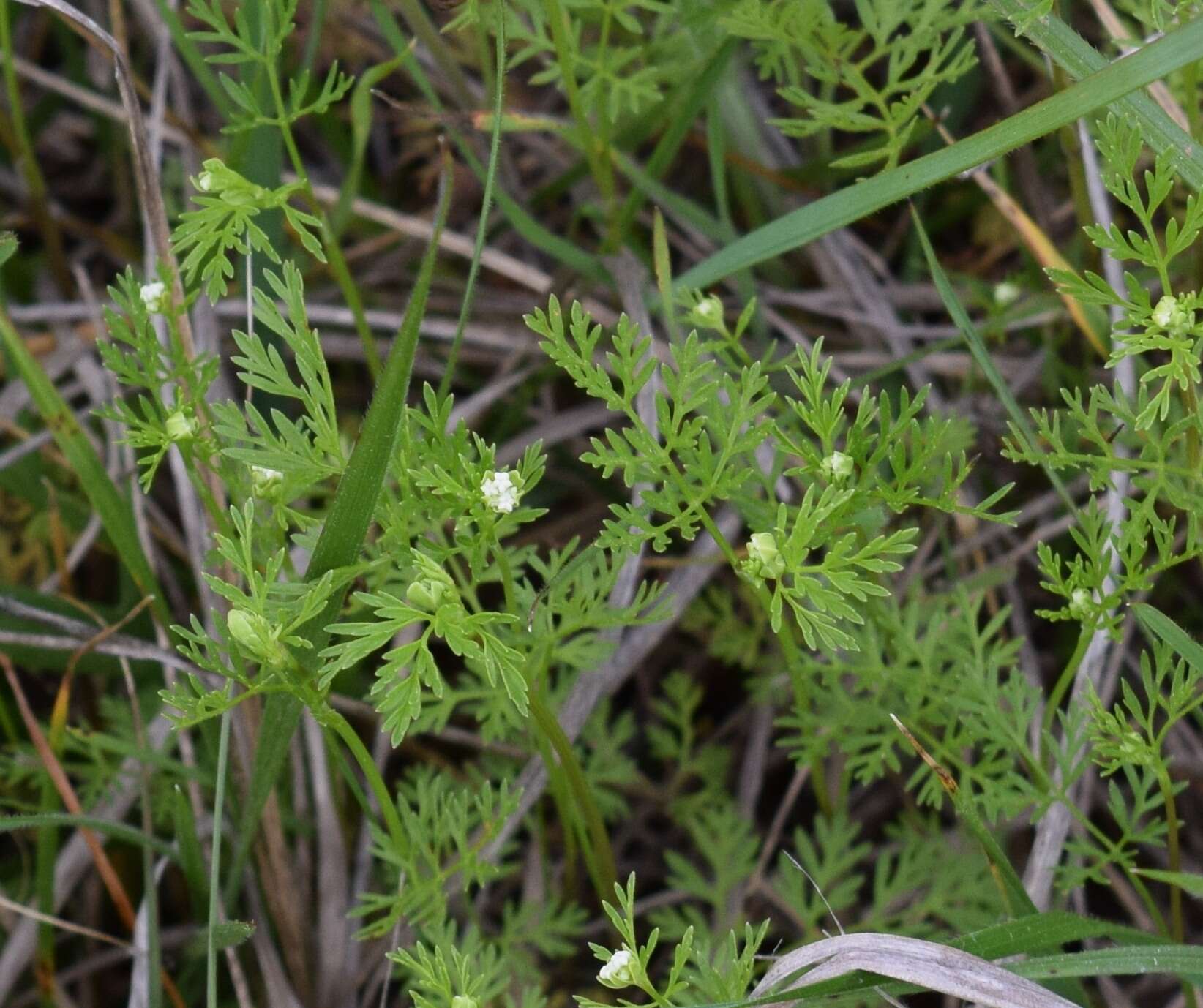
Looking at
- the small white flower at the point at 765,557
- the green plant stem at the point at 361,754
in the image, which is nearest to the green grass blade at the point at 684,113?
the small white flower at the point at 765,557

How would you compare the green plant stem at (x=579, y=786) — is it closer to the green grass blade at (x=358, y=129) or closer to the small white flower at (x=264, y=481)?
the small white flower at (x=264, y=481)

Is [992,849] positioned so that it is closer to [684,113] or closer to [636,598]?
[636,598]

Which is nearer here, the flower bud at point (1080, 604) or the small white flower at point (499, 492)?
the small white flower at point (499, 492)

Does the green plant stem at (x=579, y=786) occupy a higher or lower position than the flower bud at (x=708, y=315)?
lower

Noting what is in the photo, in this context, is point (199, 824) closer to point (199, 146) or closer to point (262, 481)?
point (262, 481)

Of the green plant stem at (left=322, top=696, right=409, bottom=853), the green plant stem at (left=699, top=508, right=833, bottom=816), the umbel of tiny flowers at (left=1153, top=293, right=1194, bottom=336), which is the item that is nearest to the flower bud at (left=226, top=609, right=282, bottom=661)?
the green plant stem at (left=322, top=696, right=409, bottom=853)

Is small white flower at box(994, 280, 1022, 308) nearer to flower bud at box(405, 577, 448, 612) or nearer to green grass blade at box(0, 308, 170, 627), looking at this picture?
flower bud at box(405, 577, 448, 612)

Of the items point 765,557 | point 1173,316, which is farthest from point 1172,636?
point 765,557
